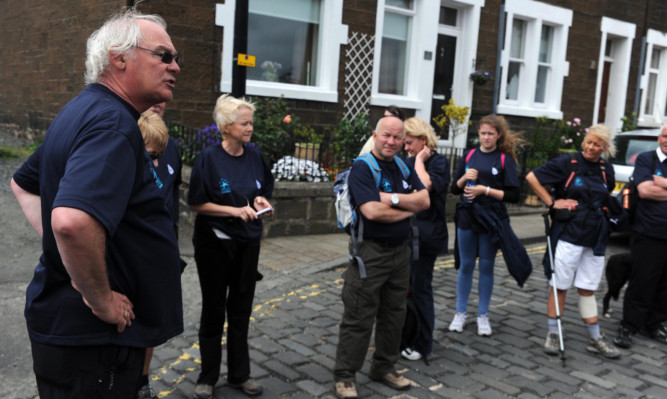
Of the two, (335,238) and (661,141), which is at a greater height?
(661,141)

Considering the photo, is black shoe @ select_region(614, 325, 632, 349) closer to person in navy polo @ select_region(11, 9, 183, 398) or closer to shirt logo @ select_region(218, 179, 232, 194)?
shirt logo @ select_region(218, 179, 232, 194)

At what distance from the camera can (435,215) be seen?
4.75 m

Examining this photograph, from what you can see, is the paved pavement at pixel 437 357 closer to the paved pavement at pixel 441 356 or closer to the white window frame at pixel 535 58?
the paved pavement at pixel 441 356

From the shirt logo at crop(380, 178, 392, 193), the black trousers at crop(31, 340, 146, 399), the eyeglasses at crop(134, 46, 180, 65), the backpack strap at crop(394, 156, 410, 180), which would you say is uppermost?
the eyeglasses at crop(134, 46, 180, 65)

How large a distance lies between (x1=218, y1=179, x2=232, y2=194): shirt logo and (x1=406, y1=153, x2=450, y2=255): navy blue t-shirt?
58.5 inches

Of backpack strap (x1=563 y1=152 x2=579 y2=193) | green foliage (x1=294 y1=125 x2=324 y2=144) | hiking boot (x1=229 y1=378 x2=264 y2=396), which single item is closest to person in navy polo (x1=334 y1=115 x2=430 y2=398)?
hiking boot (x1=229 y1=378 x2=264 y2=396)

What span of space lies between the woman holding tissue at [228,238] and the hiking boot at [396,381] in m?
0.89

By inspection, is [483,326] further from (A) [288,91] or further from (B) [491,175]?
(A) [288,91]

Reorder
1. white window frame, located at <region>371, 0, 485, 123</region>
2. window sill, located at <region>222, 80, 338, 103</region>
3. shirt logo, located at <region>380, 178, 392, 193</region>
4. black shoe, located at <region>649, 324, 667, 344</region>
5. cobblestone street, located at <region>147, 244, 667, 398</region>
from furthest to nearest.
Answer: white window frame, located at <region>371, 0, 485, 123</region>
window sill, located at <region>222, 80, 338, 103</region>
black shoe, located at <region>649, 324, 667, 344</region>
cobblestone street, located at <region>147, 244, 667, 398</region>
shirt logo, located at <region>380, 178, 392, 193</region>

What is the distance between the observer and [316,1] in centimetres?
1134

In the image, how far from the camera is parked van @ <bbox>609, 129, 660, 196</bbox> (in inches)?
376

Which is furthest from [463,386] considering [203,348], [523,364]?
[203,348]

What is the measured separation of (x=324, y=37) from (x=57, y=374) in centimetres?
1005

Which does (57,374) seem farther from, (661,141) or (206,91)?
(206,91)
